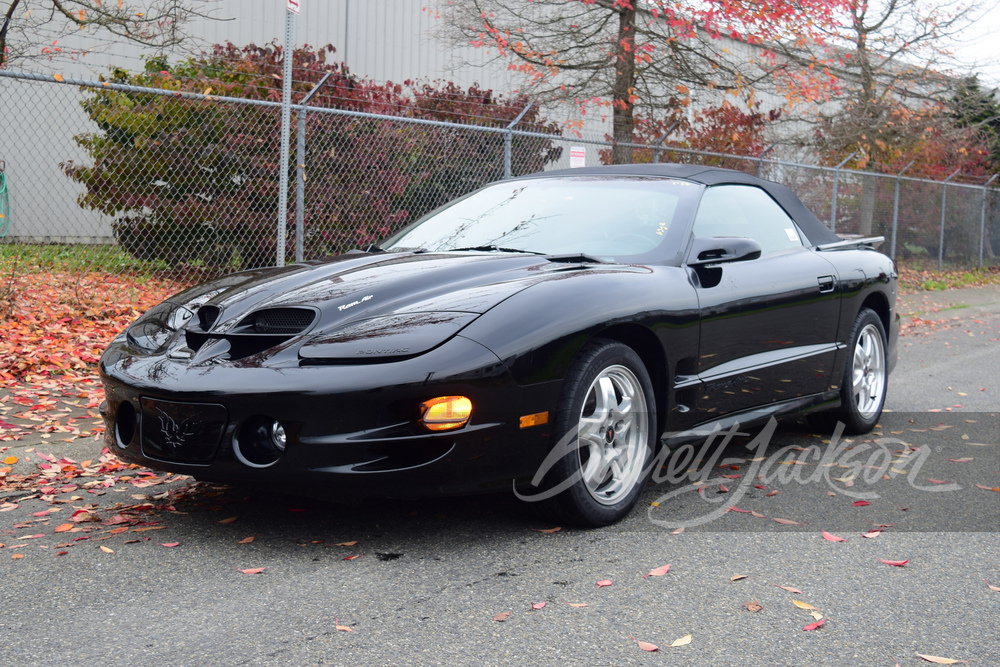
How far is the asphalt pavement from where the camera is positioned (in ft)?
8.79

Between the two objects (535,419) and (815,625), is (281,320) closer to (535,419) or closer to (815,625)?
(535,419)

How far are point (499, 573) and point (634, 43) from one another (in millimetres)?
10871

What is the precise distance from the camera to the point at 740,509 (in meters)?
4.10

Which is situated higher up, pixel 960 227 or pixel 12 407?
pixel 960 227

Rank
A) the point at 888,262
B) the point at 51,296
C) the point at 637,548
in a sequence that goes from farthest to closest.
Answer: the point at 51,296, the point at 888,262, the point at 637,548

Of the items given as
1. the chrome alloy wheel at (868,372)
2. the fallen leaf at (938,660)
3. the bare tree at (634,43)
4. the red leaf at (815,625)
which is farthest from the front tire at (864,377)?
the bare tree at (634,43)

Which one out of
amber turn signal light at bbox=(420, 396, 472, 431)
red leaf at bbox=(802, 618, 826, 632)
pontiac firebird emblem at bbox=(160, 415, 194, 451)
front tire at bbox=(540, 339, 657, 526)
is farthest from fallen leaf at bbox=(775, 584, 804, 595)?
pontiac firebird emblem at bbox=(160, 415, 194, 451)

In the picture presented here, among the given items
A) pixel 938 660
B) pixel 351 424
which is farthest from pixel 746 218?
pixel 938 660

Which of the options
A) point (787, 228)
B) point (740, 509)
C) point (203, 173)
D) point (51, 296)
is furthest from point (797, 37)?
point (740, 509)

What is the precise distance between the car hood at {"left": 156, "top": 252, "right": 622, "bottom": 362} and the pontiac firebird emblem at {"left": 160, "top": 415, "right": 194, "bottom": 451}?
0.24 meters

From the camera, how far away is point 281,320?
3555mm

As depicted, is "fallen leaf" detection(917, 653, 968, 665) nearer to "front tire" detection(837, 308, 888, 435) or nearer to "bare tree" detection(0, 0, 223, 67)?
"front tire" detection(837, 308, 888, 435)

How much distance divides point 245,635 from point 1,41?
27.9ft

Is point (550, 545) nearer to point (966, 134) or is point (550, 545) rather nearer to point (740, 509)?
point (740, 509)
